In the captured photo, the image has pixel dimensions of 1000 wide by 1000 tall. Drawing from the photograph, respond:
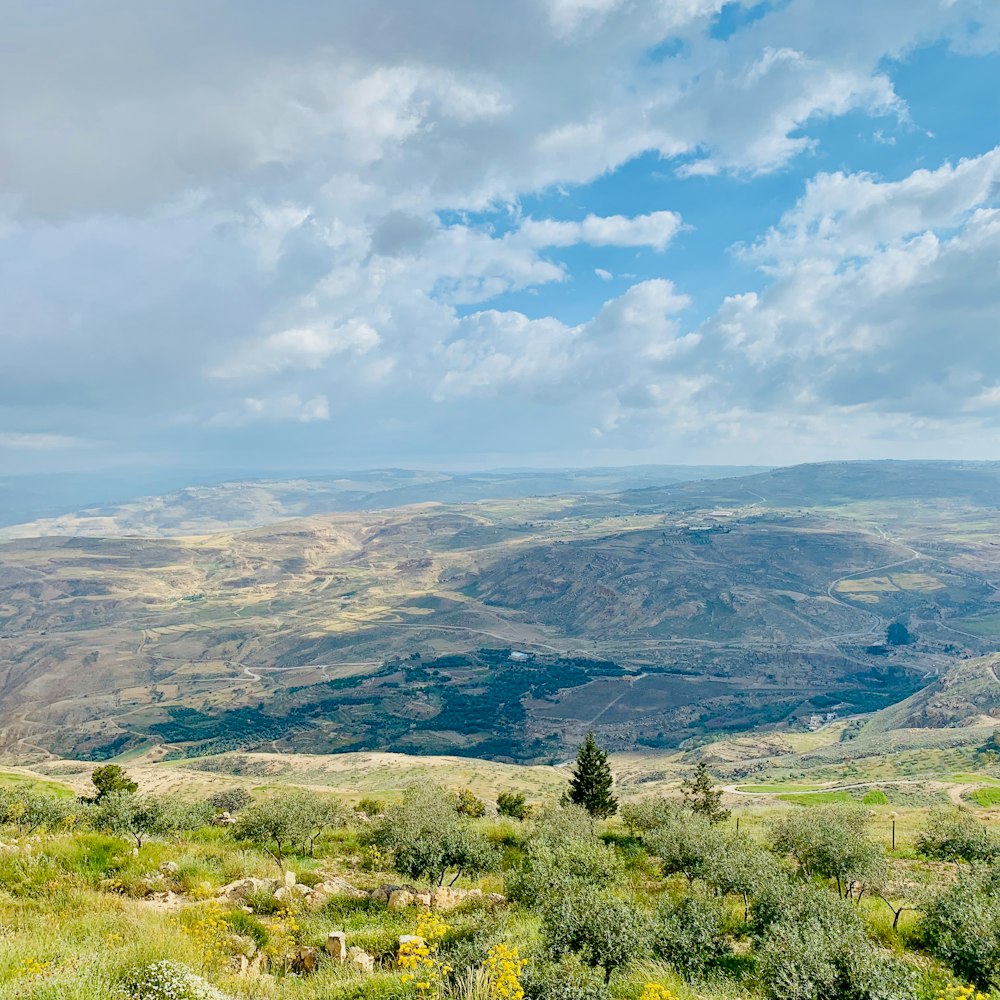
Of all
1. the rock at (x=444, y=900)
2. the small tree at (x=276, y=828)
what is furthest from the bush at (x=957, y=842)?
the small tree at (x=276, y=828)

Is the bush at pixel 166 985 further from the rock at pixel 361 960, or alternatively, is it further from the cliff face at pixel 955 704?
the cliff face at pixel 955 704

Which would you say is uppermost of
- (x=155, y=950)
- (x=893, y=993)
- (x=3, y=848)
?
(x=155, y=950)

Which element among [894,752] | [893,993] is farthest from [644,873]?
[894,752]

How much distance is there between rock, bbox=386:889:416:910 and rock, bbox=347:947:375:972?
698 centimetres

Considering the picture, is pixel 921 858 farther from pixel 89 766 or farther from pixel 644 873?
pixel 89 766

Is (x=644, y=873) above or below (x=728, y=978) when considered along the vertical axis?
below

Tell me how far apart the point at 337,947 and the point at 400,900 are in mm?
8066

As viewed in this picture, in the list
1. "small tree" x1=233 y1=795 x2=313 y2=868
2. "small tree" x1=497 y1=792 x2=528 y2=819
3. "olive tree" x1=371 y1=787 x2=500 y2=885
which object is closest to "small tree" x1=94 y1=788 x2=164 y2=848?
"small tree" x1=233 y1=795 x2=313 y2=868

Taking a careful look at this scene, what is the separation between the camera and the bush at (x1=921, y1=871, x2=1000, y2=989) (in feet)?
55.7

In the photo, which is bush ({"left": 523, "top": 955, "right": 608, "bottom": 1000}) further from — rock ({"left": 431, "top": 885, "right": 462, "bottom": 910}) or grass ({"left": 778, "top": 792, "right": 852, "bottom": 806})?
grass ({"left": 778, "top": 792, "right": 852, "bottom": 806})

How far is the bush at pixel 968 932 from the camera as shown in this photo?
17.0 meters

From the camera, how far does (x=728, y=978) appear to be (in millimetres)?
18562

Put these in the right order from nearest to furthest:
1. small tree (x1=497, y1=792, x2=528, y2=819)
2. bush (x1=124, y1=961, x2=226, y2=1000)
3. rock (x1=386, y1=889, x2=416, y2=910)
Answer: bush (x1=124, y1=961, x2=226, y2=1000) < rock (x1=386, y1=889, x2=416, y2=910) < small tree (x1=497, y1=792, x2=528, y2=819)

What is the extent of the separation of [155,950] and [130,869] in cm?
1407
